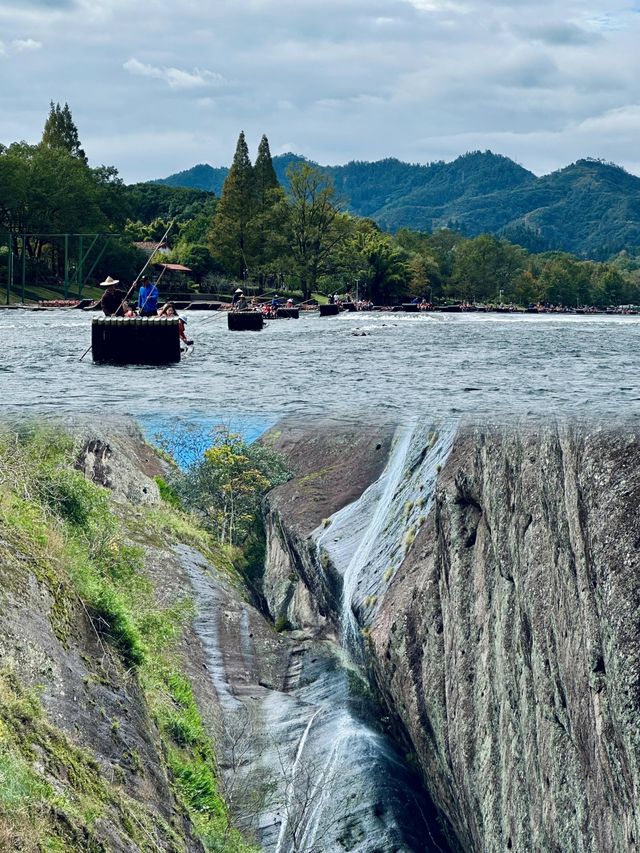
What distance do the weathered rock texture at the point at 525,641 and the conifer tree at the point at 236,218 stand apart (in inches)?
3553

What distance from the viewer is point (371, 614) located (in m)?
22.5

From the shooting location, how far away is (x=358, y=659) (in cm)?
2355

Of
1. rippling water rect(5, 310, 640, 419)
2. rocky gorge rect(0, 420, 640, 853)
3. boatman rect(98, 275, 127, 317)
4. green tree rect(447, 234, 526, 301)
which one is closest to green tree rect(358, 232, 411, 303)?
green tree rect(447, 234, 526, 301)

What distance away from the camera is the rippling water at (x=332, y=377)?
80.3 ft

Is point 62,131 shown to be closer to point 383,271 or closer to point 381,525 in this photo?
point 383,271

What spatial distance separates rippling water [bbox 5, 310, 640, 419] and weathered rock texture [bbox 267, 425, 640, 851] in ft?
14.5

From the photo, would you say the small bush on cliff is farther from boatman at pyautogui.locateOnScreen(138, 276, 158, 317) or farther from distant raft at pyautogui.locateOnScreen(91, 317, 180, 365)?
boatman at pyautogui.locateOnScreen(138, 276, 158, 317)

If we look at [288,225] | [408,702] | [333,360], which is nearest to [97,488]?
[408,702]

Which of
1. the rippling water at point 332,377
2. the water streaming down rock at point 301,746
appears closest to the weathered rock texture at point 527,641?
the water streaming down rock at point 301,746

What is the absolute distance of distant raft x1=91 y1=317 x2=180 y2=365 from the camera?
103 feet

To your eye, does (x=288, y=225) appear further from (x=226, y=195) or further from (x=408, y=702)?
(x=408, y=702)

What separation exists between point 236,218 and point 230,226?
41.2 inches

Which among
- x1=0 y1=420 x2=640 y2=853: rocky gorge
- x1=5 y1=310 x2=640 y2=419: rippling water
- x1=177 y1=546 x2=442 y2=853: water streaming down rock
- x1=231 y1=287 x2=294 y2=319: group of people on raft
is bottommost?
x1=177 y1=546 x2=442 y2=853: water streaming down rock

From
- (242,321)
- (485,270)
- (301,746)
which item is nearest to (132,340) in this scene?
(301,746)
